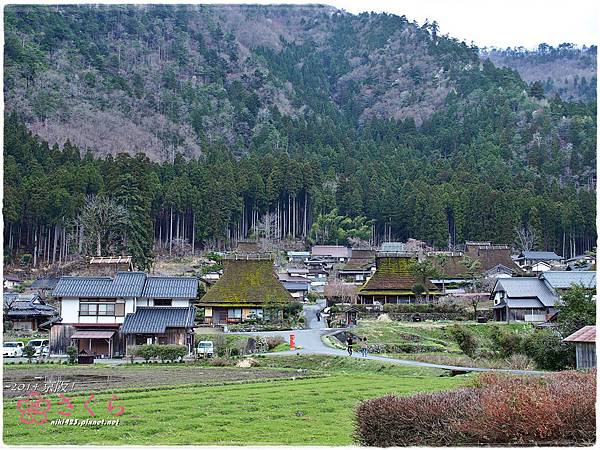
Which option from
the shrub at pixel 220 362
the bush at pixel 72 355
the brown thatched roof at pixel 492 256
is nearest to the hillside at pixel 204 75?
the brown thatched roof at pixel 492 256

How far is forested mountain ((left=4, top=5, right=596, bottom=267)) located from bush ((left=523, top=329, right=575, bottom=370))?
10.8m

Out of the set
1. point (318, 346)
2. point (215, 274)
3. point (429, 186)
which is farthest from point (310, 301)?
point (429, 186)

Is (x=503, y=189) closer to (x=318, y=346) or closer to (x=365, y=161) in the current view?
(x=365, y=161)

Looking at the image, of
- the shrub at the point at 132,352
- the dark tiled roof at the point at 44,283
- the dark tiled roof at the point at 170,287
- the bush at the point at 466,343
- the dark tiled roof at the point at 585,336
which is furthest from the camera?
the dark tiled roof at the point at 44,283

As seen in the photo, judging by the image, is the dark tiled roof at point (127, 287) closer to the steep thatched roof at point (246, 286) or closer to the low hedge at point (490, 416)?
the steep thatched roof at point (246, 286)

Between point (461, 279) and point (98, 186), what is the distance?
24.9 meters

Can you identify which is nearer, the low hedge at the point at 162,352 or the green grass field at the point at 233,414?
the green grass field at the point at 233,414

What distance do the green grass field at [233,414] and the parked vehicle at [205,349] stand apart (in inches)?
281

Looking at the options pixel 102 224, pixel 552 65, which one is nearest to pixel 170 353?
pixel 102 224

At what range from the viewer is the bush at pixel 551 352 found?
52.8 ft

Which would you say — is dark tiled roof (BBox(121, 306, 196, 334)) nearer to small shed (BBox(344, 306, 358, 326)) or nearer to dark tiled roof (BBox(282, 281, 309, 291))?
small shed (BBox(344, 306, 358, 326))

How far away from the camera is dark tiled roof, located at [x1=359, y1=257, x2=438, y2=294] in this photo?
3462 cm

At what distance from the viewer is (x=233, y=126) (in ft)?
306

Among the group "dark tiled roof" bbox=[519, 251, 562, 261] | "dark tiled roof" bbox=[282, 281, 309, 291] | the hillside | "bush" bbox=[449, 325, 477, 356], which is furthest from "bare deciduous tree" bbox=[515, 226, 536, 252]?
"bush" bbox=[449, 325, 477, 356]
